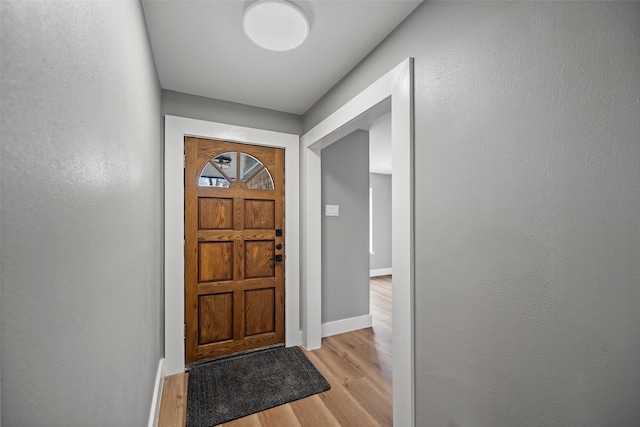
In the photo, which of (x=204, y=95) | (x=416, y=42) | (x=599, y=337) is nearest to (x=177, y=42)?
(x=204, y=95)

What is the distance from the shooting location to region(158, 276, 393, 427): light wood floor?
174cm

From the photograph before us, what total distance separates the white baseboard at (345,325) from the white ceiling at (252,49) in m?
2.33

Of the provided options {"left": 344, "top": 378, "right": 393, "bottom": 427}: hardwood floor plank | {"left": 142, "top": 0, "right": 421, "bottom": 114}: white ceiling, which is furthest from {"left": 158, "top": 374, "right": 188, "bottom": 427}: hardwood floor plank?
{"left": 142, "top": 0, "right": 421, "bottom": 114}: white ceiling

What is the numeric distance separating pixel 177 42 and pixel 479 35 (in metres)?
1.71

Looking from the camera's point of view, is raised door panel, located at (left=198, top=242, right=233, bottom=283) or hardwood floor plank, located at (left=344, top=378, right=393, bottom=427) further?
raised door panel, located at (left=198, top=242, right=233, bottom=283)

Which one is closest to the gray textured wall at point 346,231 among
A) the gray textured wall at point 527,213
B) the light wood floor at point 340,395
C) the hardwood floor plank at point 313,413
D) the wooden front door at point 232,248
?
the light wood floor at point 340,395

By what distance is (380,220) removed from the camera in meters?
6.40

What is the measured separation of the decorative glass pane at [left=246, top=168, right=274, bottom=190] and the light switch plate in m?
0.64

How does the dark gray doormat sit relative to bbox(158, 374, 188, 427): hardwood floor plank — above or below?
above

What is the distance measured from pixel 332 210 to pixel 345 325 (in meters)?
1.30

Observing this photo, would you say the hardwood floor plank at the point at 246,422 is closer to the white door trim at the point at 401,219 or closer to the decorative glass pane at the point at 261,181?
the white door trim at the point at 401,219

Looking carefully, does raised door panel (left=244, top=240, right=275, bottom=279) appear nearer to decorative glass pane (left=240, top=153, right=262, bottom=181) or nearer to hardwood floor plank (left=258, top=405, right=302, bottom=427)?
decorative glass pane (left=240, top=153, right=262, bottom=181)

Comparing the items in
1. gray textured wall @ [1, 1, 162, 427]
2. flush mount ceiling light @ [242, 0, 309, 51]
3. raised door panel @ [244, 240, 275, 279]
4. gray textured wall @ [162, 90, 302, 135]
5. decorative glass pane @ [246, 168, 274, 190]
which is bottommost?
raised door panel @ [244, 240, 275, 279]

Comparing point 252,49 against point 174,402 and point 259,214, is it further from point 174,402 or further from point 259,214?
point 174,402
